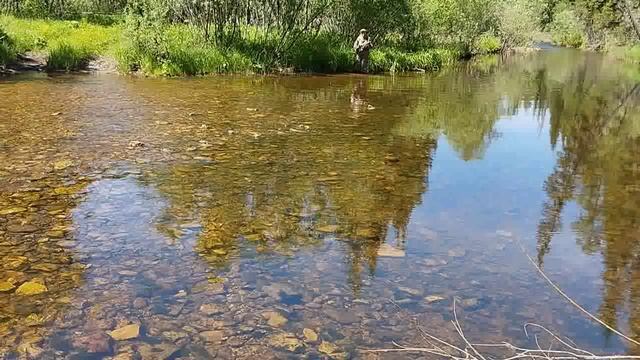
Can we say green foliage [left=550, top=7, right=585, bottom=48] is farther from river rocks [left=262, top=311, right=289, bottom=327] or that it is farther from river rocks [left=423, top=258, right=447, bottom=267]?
river rocks [left=262, top=311, right=289, bottom=327]

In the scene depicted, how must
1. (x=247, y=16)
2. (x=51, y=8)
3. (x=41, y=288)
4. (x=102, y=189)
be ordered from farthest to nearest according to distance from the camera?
1. (x=51, y=8)
2. (x=247, y=16)
3. (x=102, y=189)
4. (x=41, y=288)

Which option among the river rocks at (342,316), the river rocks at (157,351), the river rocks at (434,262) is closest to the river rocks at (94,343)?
the river rocks at (157,351)

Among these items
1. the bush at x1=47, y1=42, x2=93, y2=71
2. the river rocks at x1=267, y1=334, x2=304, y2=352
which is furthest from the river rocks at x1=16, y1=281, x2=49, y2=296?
the bush at x1=47, y1=42, x2=93, y2=71

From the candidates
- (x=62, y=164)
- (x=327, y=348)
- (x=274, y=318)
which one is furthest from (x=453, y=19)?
(x=327, y=348)

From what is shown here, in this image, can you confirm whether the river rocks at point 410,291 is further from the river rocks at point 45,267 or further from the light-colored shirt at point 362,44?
the light-colored shirt at point 362,44

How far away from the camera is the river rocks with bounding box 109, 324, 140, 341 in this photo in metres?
4.62

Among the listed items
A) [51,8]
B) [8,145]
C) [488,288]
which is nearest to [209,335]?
[488,288]

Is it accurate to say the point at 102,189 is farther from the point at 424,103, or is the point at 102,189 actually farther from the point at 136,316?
the point at 424,103

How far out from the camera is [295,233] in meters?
7.15

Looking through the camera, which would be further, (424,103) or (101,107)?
(424,103)

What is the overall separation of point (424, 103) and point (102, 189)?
A: 13496 millimetres

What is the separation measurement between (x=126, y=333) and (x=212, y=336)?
A: 26.7 inches

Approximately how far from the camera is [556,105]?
21828 millimetres

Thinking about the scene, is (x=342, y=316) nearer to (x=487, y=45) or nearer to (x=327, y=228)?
(x=327, y=228)
